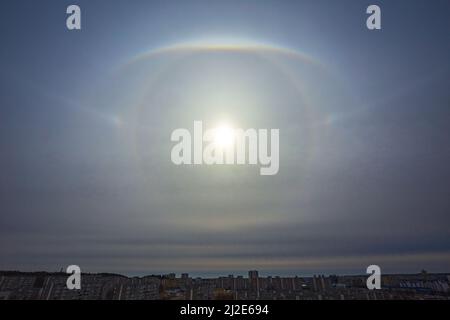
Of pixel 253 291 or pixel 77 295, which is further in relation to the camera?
pixel 253 291
